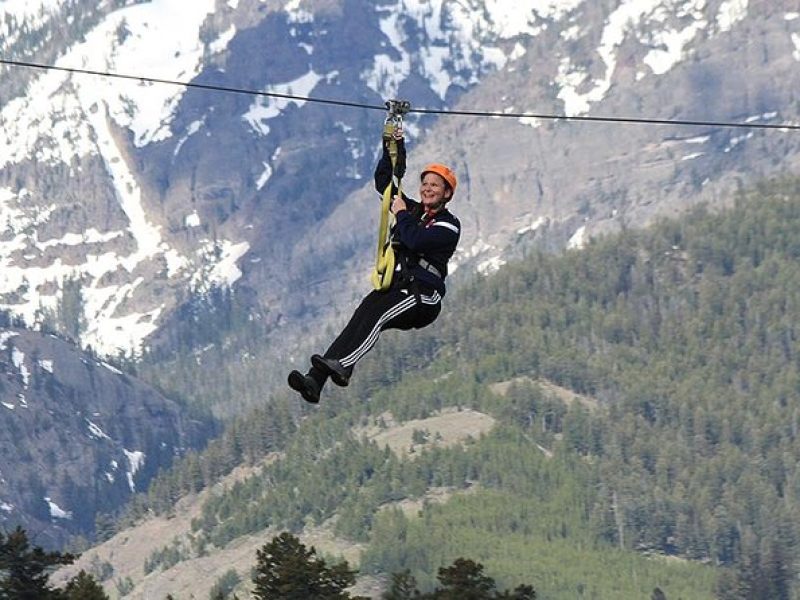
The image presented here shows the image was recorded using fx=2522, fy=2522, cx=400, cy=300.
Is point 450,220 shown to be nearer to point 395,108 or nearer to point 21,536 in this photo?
point 395,108

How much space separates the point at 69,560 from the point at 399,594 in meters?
8.94

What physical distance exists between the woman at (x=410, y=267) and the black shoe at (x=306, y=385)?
0.13m

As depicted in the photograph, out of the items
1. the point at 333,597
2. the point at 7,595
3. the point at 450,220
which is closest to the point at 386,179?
the point at 450,220

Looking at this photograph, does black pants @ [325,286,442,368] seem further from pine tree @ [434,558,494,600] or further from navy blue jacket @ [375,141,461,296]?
pine tree @ [434,558,494,600]

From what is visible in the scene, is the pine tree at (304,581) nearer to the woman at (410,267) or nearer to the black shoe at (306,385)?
the woman at (410,267)

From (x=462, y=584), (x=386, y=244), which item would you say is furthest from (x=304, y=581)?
(x=386, y=244)

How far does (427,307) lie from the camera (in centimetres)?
3728

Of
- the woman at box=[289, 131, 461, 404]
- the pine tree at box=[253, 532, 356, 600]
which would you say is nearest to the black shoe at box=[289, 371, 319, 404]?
the woman at box=[289, 131, 461, 404]

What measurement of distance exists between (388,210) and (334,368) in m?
2.48

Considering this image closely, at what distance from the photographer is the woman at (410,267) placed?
3684 cm

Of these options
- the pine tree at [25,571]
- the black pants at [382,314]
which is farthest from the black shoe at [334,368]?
the pine tree at [25,571]

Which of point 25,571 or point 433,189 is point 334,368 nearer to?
point 433,189

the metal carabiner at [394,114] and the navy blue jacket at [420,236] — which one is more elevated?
the metal carabiner at [394,114]

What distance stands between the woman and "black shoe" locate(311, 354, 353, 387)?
0.25 feet
